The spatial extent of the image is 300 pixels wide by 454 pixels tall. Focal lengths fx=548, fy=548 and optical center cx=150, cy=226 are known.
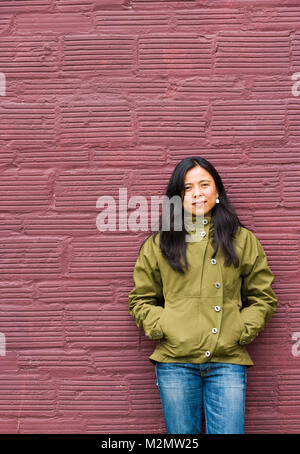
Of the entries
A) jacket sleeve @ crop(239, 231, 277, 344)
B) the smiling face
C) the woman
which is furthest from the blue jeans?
the smiling face

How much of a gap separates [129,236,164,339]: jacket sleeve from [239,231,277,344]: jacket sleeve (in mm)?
487

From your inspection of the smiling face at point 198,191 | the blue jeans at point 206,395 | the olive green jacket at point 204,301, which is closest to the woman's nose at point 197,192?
the smiling face at point 198,191

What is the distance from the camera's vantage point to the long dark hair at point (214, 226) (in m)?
2.99

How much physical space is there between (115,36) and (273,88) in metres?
1.03

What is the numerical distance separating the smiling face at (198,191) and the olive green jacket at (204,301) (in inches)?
3.5

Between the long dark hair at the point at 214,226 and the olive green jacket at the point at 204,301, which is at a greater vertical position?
the long dark hair at the point at 214,226

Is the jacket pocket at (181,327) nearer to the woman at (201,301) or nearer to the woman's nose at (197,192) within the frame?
the woman at (201,301)

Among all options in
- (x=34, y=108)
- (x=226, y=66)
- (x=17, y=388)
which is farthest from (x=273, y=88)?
(x=17, y=388)

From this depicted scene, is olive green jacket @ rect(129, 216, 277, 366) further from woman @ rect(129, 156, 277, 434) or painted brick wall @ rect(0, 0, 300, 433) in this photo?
painted brick wall @ rect(0, 0, 300, 433)

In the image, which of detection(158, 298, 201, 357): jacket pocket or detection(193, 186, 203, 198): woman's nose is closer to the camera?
detection(158, 298, 201, 357): jacket pocket

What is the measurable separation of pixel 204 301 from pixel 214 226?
1.40 feet

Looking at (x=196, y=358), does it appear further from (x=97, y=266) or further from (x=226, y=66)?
(x=226, y=66)

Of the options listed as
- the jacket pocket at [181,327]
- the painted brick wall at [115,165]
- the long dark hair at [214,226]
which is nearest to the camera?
the jacket pocket at [181,327]

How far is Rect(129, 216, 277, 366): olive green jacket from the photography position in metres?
2.90
